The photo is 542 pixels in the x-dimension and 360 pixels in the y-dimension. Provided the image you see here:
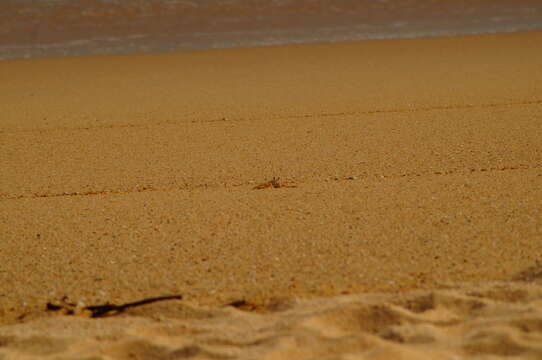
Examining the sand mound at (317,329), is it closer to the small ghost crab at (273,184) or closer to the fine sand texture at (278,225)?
the fine sand texture at (278,225)

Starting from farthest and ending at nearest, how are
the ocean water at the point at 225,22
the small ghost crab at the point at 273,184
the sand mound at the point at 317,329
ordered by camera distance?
the ocean water at the point at 225,22
the small ghost crab at the point at 273,184
the sand mound at the point at 317,329

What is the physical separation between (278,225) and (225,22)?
9.15m

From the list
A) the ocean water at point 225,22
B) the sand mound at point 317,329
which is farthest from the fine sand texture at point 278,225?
the ocean water at point 225,22

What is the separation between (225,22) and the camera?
11.9 meters

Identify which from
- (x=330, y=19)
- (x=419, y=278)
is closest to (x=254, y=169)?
(x=419, y=278)

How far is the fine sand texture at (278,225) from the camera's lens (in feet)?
7.97

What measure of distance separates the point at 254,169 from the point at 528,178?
1490 mm

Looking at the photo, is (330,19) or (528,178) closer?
(528,178)

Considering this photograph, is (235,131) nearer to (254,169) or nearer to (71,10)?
(254,169)

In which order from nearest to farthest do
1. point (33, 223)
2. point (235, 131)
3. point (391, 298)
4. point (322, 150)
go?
point (391, 298) < point (33, 223) < point (322, 150) < point (235, 131)

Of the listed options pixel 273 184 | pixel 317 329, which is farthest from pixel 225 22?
pixel 317 329

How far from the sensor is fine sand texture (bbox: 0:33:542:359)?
95.6 inches

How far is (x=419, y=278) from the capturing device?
8.96ft

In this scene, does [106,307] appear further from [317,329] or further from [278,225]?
[278,225]
